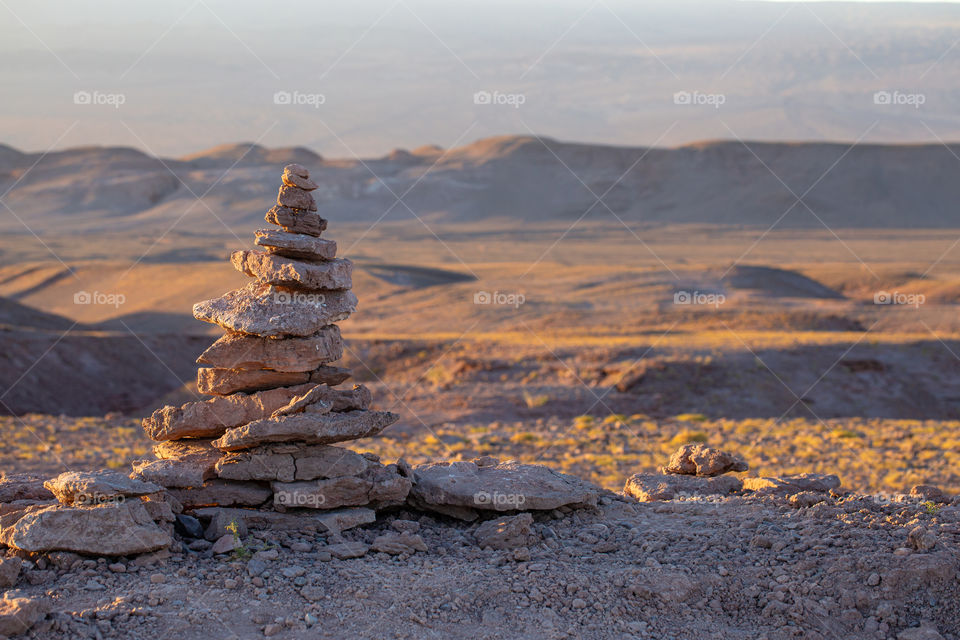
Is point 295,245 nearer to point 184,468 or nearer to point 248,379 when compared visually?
point 248,379

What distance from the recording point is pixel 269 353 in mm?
9859

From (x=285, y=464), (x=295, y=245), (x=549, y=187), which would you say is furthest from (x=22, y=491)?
(x=549, y=187)

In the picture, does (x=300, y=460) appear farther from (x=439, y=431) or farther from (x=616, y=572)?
(x=439, y=431)

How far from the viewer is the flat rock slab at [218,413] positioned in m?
9.95

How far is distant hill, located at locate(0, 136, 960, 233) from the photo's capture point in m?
125

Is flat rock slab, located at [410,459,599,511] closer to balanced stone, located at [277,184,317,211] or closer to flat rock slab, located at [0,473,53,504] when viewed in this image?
balanced stone, located at [277,184,317,211]

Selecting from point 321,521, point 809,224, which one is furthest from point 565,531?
point 809,224

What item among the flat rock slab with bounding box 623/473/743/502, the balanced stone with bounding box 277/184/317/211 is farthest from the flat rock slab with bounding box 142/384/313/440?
the flat rock slab with bounding box 623/473/743/502

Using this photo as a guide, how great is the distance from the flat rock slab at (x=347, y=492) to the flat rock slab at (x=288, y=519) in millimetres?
105

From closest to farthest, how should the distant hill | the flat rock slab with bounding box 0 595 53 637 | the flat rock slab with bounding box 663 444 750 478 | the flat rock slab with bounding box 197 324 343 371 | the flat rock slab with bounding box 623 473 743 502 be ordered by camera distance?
the flat rock slab with bounding box 0 595 53 637 < the flat rock slab with bounding box 197 324 343 371 < the flat rock slab with bounding box 623 473 743 502 < the flat rock slab with bounding box 663 444 750 478 < the distant hill

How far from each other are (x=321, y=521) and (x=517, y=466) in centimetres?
245

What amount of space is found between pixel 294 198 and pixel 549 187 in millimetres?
130655

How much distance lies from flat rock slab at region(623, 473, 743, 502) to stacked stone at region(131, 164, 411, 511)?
10.8 feet

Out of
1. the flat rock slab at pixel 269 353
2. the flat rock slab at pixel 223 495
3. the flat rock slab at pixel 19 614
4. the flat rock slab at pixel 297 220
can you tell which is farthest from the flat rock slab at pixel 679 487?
the flat rock slab at pixel 19 614
